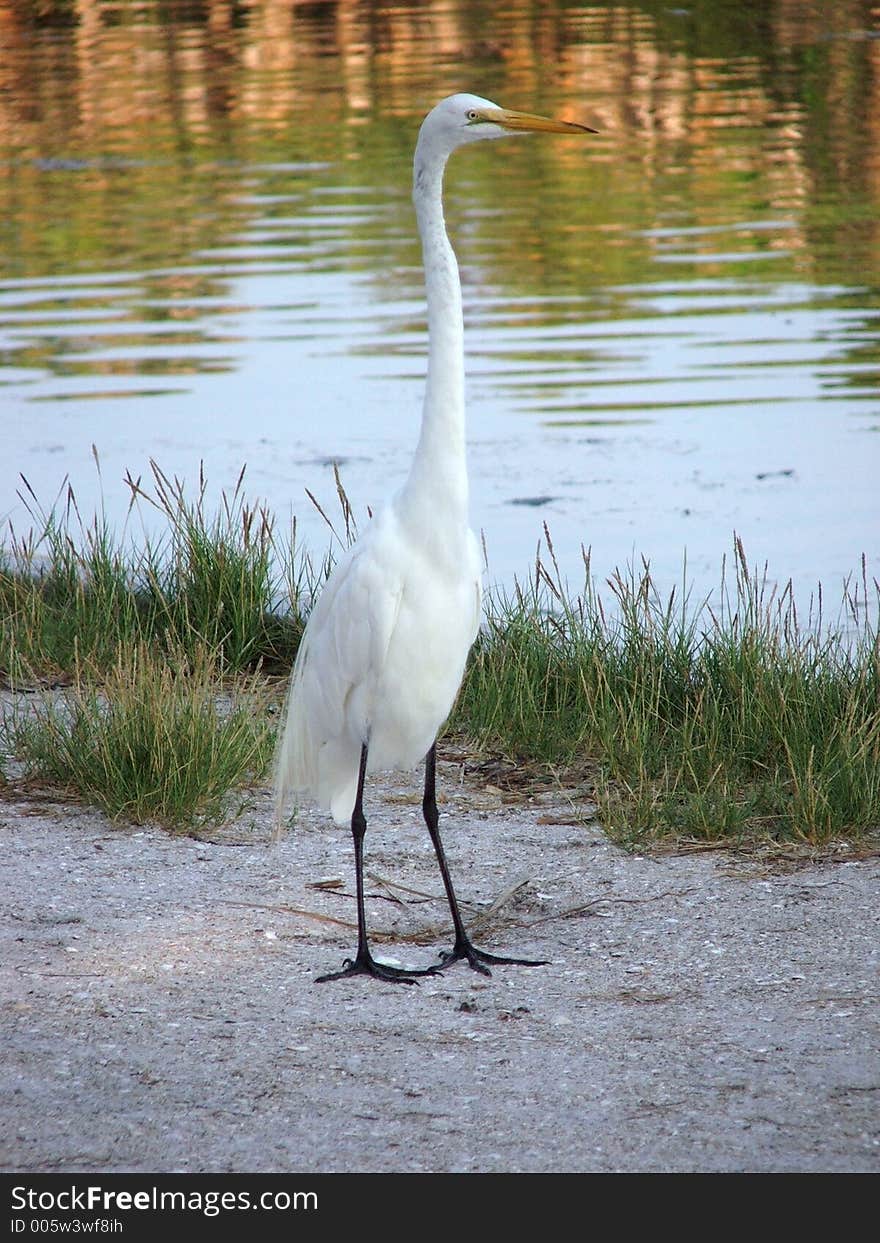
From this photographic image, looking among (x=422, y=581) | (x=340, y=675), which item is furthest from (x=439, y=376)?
(x=340, y=675)

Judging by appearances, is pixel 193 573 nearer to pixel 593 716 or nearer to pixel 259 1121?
pixel 593 716

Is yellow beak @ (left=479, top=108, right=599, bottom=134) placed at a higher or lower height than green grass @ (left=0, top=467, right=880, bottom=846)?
higher

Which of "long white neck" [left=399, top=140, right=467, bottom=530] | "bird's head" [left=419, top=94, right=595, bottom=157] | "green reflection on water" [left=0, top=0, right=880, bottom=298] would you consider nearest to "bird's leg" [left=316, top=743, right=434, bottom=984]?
"long white neck" [left=399, top=140, right=467, bottom=530]

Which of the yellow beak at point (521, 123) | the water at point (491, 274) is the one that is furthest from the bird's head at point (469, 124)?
the water at point (491, 274)

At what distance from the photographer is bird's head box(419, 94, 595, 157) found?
135 inches

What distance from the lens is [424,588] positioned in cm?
355

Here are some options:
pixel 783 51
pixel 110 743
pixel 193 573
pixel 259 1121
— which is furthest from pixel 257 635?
pixel 783 51

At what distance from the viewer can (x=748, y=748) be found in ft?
15.5

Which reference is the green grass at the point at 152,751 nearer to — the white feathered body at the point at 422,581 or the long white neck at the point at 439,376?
the white feathered body at the point at 422,581

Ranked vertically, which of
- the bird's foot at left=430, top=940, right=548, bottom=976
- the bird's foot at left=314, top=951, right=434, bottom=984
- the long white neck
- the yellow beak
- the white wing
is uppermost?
the yellow beak

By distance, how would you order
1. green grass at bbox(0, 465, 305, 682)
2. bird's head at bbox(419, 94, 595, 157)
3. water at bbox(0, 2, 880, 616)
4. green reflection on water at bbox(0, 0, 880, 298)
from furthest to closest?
green reflection on water at bbox(0, 0, 880, 298) → water at bbox(0, 2, 880, 616) → green grass at bbox(0, 465, 305, 682) → bird's head at bbox(419, 94, 595, 157)

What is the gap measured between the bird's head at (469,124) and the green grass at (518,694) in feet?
5.57

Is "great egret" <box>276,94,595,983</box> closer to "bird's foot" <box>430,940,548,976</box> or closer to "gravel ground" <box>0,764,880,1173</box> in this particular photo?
"bird's foot" <box>430,940,548,976</box>

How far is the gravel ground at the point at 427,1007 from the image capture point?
2.68 m
